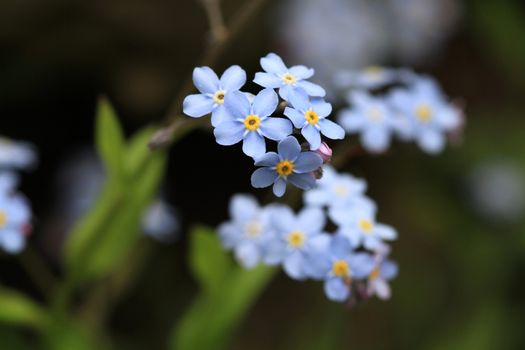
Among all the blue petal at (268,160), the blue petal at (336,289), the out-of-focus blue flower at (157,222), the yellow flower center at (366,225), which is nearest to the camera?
the blue petal at (268,160)

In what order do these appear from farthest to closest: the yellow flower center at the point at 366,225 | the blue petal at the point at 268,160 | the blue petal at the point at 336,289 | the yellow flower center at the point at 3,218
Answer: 1. the yellow flower center at the point at 3,218
2. the yellow flower center at the point at 366,225
3. the blue petal at the point at 336,289
4. the blue petal at the point at 268,160

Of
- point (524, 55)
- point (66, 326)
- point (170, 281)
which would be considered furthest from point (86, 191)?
point (524, 55)

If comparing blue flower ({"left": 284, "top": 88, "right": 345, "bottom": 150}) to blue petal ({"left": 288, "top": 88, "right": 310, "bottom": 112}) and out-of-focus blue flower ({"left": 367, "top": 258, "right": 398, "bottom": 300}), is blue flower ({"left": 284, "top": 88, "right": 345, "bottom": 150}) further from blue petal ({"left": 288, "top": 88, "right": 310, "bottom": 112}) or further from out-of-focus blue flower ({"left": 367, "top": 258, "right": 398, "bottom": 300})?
out-of-focus blue flower ({"left": 367, "top": 258, "right": 398, "bottom": 300})

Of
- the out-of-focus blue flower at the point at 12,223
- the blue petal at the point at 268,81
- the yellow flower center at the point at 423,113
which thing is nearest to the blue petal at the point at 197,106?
the blue petal at the point at 268,81

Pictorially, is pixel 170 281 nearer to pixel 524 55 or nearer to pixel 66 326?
pixel 66 326

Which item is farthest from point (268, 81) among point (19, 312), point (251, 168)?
point (251, 168)

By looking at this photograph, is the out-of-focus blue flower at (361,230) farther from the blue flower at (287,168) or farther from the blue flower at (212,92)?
the blue flower at (212,92)
